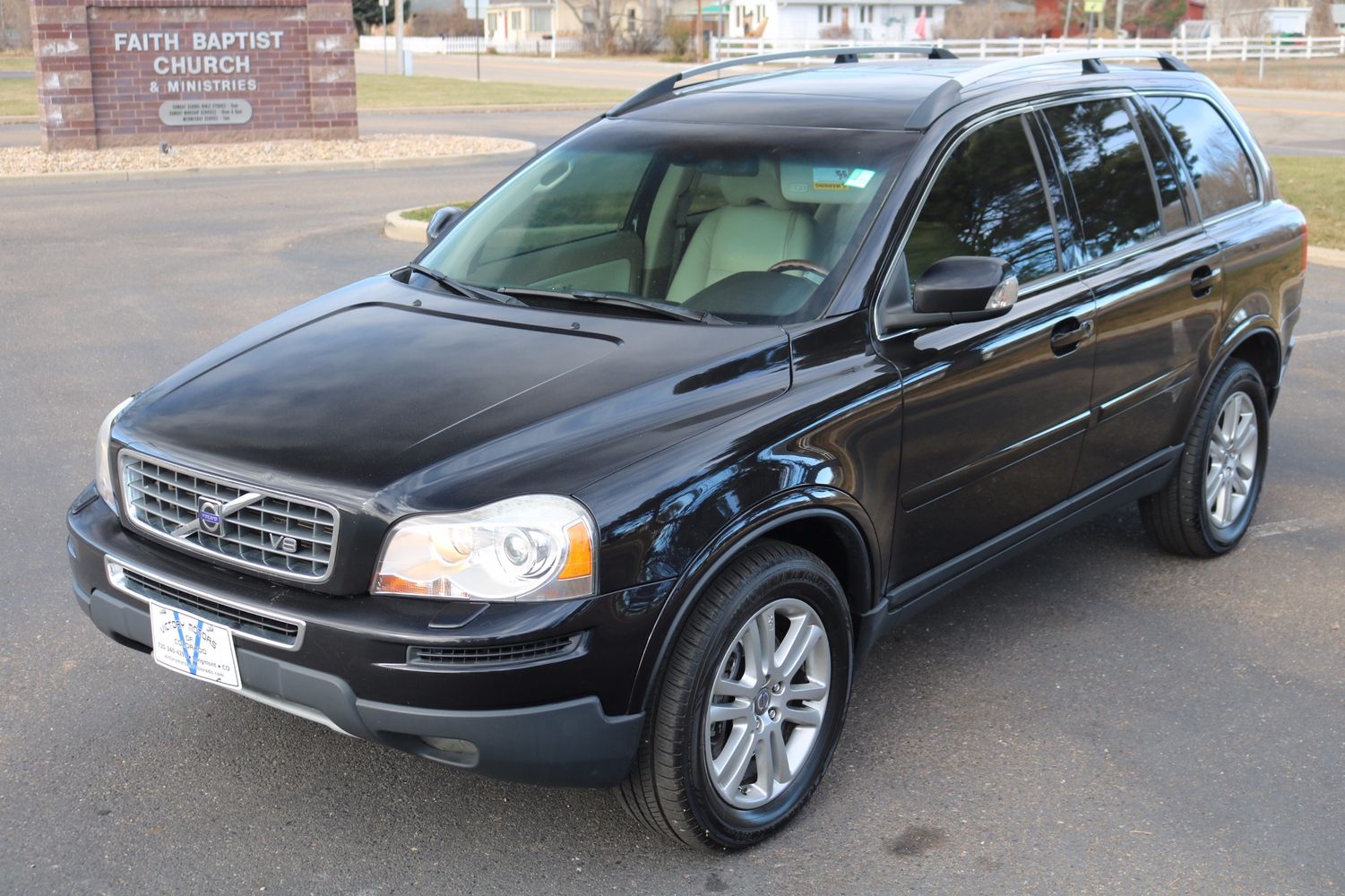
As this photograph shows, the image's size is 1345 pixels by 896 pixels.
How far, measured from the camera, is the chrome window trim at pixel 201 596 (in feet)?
10.3

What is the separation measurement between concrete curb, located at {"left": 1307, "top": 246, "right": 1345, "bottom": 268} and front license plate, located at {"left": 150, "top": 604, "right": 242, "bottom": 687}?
11.4 metres

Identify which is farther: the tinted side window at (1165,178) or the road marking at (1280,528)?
the road marking at (1280,528)

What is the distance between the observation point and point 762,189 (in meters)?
4.27

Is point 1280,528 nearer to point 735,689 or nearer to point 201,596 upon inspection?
point 735,689

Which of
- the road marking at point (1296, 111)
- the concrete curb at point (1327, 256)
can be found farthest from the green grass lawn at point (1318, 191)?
the road marking at point (1296, 111)

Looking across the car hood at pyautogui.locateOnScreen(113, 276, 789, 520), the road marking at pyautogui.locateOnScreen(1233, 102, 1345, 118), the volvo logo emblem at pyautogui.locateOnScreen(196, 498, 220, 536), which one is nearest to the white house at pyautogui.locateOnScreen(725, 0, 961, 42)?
the road marking at pyautogui.locateOnScreen(1233, 102, 1345, 118)

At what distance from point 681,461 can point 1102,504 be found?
2.19 meters

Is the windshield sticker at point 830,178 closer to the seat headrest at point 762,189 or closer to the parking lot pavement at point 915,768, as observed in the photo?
the seat headrest at point 762,189

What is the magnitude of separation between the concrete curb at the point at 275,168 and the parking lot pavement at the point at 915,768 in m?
12.9

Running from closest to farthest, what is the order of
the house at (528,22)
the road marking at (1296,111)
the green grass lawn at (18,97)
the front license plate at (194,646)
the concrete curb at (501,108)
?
the front license plate at (194,646) < the green grass lawn at (18,97) < the concrete curb at (501,108) < the road marking at (1296,111) < the house at (528,22)

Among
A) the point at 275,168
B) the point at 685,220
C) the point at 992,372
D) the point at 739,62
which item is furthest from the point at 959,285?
the point at 275,168

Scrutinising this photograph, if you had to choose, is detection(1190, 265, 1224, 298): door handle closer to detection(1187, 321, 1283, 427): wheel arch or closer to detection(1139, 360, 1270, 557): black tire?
detection(1187, 321, 1283, 427): wheel arch

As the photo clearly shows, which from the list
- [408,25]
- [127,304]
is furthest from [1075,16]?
[127,304]

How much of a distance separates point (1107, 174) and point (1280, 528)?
6.81 ft
